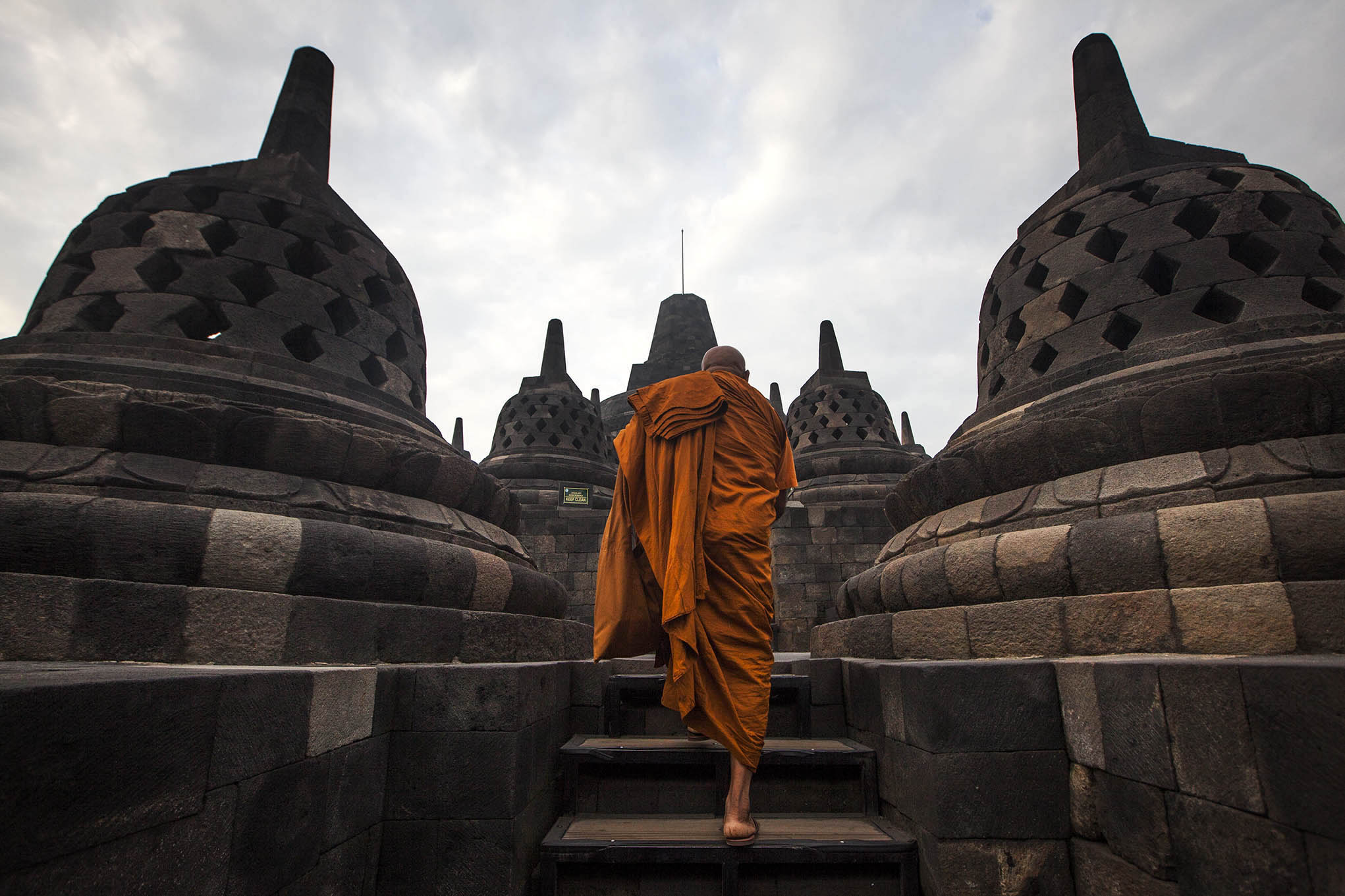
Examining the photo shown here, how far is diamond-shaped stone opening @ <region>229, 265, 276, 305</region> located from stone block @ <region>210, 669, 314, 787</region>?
2.33m

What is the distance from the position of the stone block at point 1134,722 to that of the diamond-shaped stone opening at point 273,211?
3.96 metres

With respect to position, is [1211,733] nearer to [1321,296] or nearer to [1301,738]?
[1301,738]

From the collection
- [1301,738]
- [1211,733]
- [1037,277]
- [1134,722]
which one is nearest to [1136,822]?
[1134,722]

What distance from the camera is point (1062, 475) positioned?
2639 millimetres

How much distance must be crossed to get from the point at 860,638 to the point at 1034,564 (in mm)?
1080

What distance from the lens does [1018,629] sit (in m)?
2.38

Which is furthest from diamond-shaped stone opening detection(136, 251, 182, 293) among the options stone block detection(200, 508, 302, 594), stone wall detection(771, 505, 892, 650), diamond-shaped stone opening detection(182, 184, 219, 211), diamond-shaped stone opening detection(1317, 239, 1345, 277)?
stone wall detection(771, 505, 892, 650)

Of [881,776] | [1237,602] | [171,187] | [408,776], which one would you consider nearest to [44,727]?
[408,776]

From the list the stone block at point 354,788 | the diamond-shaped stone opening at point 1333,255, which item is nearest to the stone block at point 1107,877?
the stone block at point 354,788

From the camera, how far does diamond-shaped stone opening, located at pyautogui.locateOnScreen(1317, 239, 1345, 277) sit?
9.91ft

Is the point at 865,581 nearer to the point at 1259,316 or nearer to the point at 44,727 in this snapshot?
the point at 1259,316

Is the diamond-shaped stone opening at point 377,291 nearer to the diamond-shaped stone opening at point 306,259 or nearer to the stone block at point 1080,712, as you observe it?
the diamond-shaped stone opening at point 306,259

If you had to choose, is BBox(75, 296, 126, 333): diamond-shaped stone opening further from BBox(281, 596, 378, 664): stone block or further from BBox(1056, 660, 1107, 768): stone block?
BBox(1056, 660, 1107, 768): stone block

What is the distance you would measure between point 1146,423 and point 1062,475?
35cm
